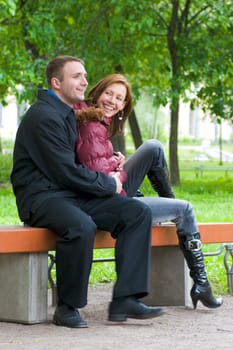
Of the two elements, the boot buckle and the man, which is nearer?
the man

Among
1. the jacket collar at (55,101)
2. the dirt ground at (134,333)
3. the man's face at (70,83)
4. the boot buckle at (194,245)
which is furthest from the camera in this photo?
the boot buckle at (194,245)

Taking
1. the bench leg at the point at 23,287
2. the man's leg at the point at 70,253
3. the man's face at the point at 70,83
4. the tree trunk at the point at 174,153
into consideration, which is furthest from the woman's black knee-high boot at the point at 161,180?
the tree trunk at the point at 174,153

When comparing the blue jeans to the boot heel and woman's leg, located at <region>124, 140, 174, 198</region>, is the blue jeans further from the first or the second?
the boot heel

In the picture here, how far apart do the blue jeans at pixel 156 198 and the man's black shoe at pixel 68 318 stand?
0.83 m

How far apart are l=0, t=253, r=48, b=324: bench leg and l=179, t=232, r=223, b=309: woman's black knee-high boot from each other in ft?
2.94

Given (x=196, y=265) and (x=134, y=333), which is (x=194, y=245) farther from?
(x=134, y=333)

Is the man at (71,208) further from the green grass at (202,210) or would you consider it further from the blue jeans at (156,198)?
the green grass at (202,210)

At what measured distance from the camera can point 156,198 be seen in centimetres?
653

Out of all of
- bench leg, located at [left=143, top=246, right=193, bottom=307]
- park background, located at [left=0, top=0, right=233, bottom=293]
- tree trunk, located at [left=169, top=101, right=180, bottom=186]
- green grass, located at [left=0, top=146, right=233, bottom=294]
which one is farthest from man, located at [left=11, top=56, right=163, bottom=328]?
tree trunk, located at [left=169, top=101, right=180, bottom=186]

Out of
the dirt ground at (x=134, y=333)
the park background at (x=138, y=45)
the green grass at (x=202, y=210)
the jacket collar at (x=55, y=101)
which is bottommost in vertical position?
the green grass at (x=202, y=210)

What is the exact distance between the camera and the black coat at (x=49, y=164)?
19.6ft

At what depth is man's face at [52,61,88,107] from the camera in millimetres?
6203

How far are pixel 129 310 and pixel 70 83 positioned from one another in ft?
4.46

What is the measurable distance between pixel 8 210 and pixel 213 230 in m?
7.96
